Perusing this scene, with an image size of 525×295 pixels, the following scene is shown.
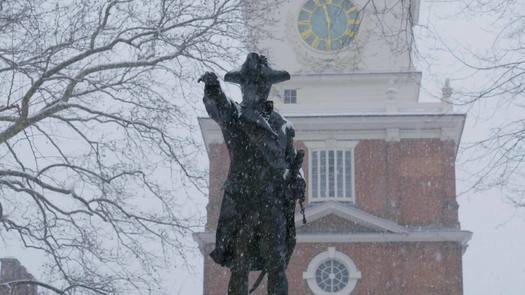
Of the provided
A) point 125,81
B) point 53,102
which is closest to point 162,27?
point 125,81

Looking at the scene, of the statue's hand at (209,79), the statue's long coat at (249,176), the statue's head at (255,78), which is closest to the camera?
the statue's hand at (209,79)

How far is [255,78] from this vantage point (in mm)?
8430

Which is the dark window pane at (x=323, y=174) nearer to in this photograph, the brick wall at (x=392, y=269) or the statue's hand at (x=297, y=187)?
the brick wall at (x=392, y=269)

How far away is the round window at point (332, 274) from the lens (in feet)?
115

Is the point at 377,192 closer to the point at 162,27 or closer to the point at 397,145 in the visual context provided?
the point at 397,145

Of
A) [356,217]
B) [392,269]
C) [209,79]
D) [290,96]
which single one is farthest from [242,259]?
[290,96]

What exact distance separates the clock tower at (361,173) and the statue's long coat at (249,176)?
26.1m

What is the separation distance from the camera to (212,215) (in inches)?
1419

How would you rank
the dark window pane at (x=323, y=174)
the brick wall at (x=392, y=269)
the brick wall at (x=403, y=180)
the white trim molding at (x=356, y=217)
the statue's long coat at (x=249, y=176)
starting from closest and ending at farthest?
the statue's long coat at (x=249, y=176) → the brick wall at (x=392, y=269) → the white trim molding at (x=356, y=217) → the brick wall at (x=403, y=180) → the dark window pane at (x=323, y=174)

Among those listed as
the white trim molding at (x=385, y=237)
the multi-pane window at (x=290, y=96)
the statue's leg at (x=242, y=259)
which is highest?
the multi-pane window at (x=290, y=96)

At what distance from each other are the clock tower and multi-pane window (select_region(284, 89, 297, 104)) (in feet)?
0.21

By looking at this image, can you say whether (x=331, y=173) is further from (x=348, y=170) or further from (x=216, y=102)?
(x=216, y=102)

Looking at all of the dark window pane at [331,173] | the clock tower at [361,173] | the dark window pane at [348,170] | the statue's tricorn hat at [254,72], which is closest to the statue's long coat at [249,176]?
the statue's tricorn hat at [254,72]

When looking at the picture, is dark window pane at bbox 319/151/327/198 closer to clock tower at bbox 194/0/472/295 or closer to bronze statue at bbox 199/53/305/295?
clock tower at bbox 194/0/472/295
